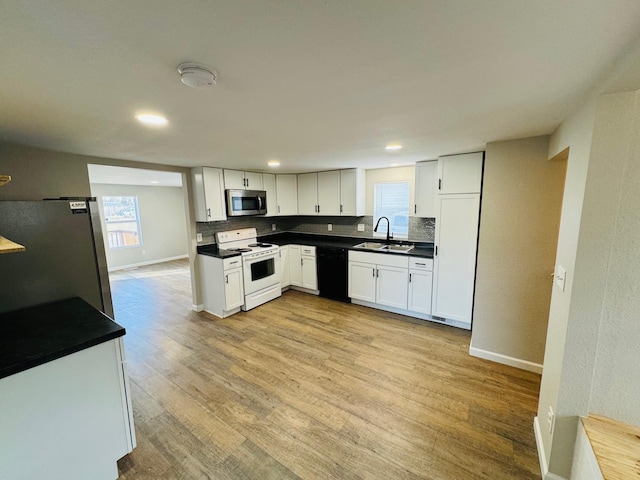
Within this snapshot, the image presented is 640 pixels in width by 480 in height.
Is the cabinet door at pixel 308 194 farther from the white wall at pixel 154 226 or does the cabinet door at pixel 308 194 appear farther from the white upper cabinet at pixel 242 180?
the white wall at pixel 154 226

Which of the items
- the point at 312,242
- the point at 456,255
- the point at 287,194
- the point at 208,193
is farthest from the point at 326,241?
the point at 456,255

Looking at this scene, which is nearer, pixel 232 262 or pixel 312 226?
pixel 232 262

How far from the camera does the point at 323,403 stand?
6.86 feet

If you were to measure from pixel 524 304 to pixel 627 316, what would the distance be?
122 centimetres

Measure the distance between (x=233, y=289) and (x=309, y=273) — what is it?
1344 mm

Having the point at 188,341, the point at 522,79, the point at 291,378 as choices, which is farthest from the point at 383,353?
the point at 522,79

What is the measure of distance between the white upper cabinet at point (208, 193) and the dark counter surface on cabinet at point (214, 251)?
46 centimetres

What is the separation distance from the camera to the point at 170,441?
1771 mm

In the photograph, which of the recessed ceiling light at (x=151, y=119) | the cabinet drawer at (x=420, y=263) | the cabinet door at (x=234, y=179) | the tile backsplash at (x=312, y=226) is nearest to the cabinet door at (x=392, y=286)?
the cabinet drawer at (x=420, y=263)

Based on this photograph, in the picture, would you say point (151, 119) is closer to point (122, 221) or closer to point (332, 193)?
point (332, 193)

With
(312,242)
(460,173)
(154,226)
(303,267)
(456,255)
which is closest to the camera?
(460,173)

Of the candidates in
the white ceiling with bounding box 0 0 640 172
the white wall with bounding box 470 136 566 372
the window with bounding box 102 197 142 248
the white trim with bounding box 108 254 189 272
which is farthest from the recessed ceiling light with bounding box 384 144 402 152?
the white trim with bounding box 108 254 189 272

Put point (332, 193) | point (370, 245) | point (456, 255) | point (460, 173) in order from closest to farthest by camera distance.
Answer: point (460, 173) → point (456, 255) → point (370, 245) → point (332, 193)

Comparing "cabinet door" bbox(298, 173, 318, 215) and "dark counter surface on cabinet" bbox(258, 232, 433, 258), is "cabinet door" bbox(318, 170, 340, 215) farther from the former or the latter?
"dark counter surface on cabinet" bbox(258, 232, 433, 258)
